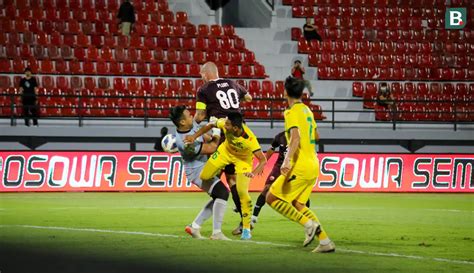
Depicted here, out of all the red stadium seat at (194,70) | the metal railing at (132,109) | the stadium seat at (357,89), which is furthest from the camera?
the stadium seat at (357,89)

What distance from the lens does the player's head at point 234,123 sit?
12.8m

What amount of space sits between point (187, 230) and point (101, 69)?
17.4m

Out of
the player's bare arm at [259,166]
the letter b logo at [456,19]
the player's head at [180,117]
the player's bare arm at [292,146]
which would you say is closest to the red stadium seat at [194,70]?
the letter b logo at [456,19]

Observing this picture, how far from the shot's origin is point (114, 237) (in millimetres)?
12906

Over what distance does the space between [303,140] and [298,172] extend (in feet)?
1.25

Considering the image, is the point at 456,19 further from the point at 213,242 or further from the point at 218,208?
the point at 213,242

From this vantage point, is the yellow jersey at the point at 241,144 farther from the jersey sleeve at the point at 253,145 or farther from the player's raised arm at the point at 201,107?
the player's raised arm at the point at 201,107

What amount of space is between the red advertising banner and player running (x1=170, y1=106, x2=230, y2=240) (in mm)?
11417

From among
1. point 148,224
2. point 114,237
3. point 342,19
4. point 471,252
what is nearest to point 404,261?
point 471,252

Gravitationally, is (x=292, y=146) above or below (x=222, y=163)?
above

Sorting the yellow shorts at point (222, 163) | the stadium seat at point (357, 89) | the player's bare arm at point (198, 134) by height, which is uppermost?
the player's bare arm at point (198, 134)

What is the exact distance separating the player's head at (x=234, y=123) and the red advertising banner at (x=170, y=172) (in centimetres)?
1168

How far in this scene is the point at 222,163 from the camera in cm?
1297

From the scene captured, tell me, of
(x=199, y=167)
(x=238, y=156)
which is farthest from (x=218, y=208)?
(x=238, y=156)
